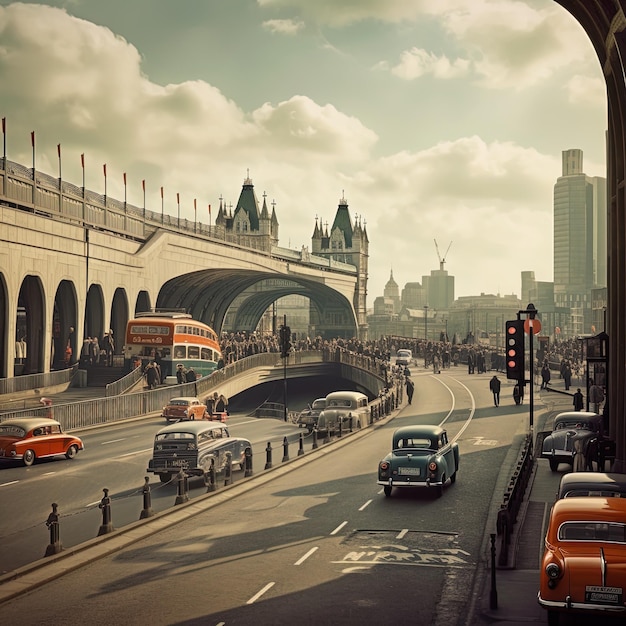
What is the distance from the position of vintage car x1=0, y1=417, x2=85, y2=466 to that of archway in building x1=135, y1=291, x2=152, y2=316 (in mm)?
34333

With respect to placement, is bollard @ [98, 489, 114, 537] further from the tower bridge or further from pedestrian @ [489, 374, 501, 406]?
pedestrian @ [489, 374, 501, 406]

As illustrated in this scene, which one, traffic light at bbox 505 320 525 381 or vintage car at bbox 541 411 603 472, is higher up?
traffic light at bbox 505 320 525 381

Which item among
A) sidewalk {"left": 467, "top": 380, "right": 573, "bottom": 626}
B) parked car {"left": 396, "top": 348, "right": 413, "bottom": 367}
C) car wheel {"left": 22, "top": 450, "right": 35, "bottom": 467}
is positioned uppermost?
parked car {"left": 396, "top": 348, "right": 413, "bottom": 367}

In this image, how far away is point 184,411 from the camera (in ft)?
128

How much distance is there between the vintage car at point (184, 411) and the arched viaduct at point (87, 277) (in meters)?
9.43

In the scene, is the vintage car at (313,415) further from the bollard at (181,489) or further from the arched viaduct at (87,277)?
the bollard at (181,489)

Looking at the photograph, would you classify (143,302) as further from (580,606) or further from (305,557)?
(580,606)

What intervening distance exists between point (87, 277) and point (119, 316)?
923cm

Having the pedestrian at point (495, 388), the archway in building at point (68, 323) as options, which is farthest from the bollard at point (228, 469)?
the archway in building at point (68, 323)

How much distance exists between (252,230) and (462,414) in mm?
126786

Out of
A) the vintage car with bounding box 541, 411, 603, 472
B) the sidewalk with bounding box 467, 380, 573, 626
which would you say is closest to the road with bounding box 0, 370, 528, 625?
the sidewalk with bounding box 467, 380, 573, 626

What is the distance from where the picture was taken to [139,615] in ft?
39.8

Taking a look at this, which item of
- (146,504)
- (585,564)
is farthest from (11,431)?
(585,564)

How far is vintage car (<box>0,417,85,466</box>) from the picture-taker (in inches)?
1037
